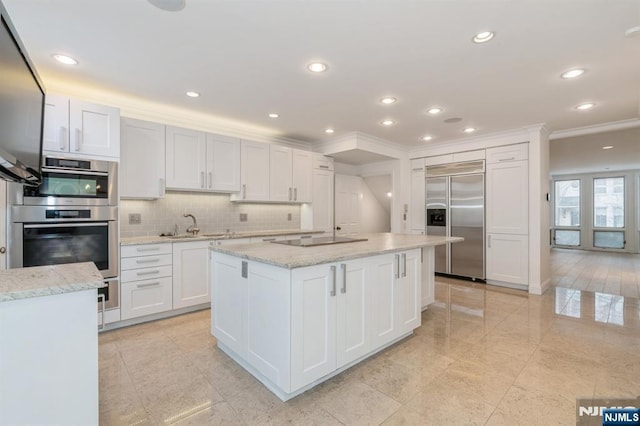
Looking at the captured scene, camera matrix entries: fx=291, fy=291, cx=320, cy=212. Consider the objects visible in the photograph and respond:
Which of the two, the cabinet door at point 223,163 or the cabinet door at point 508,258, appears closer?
the cabinet door at point 223,163

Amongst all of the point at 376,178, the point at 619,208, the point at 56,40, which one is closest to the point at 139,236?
the point at 56,40

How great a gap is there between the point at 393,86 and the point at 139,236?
335 cm

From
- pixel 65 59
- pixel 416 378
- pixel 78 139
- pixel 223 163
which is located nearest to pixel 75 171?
pixel 78 139

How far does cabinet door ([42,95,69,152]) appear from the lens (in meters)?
2.57

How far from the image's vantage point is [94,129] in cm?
282

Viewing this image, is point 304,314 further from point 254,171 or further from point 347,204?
point 347,204

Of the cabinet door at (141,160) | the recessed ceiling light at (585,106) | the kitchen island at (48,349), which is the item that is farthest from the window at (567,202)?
the kitchen island at (48,349)

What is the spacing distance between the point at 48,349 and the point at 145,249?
2134mm

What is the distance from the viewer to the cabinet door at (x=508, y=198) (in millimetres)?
4410

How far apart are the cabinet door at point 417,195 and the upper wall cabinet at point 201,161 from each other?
3.39 m

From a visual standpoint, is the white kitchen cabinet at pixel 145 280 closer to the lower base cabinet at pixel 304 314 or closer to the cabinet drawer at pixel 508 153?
the lower base cabinet at pixel 304 314

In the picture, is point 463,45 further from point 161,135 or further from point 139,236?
point 139,236

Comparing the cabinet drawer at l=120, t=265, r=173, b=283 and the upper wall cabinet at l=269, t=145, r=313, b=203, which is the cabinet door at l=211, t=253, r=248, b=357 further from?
the upper wall cabinet at l=269, t=145, r=313, b=203

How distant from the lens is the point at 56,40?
2.13 metres
